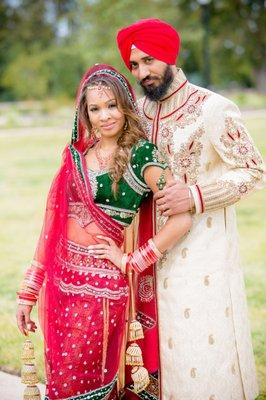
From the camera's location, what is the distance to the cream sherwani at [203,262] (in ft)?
10.2

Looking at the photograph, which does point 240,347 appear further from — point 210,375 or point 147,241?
point 147,241

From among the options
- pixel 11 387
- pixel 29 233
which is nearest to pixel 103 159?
pixel 11 387

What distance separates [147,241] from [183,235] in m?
0.15

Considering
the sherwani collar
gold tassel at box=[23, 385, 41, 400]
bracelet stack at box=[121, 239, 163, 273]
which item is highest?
the sherwani collar

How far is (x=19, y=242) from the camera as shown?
837 centimetres

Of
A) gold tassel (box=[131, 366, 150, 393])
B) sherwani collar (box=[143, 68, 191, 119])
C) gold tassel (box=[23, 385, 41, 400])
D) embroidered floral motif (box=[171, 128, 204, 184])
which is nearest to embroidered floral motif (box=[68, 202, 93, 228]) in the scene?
embroidered floral motif (box=[171, 128, 204, 184])

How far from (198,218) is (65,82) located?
37.4m

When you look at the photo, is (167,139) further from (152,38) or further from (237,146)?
(152,38)

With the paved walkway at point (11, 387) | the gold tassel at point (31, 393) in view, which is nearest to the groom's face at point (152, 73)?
the gold tassel at point (31, 393)

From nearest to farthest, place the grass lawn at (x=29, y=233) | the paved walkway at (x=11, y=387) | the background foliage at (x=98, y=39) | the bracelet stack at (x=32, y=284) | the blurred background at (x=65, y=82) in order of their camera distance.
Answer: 1. the bracelet stack at (x=32, y=284)
2. the paved walkway at (x=11, y=387)
3. the grass lawn at (x=29, y=233)
4. the blurred background at (x=65, y=82)
5. the background foliage at (x=98, y=39)

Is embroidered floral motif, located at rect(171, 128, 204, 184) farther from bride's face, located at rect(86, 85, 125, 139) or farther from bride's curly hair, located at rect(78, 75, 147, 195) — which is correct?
bride's face, located at rect(86, 85, 125, 139)

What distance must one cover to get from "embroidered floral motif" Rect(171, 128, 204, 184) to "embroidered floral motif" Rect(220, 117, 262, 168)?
0.11 meters

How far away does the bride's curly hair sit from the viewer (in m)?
3.01

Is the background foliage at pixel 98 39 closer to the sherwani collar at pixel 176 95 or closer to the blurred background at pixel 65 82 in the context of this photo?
the blurred background at pixel 65 82
